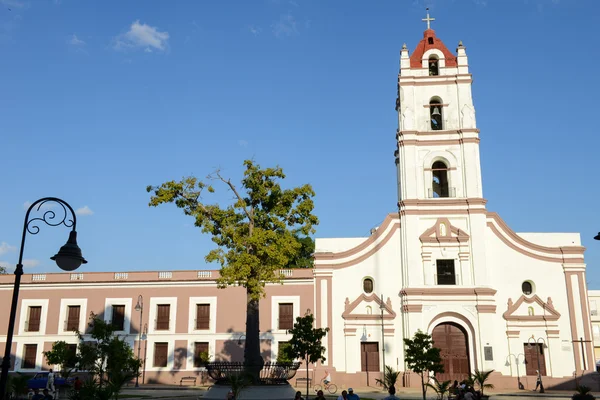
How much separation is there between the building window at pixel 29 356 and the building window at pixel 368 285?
2216 cm

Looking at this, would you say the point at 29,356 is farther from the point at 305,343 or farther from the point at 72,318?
the point at 305,343

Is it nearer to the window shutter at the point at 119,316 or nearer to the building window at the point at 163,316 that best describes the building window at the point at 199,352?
the building window at the point at 163,316

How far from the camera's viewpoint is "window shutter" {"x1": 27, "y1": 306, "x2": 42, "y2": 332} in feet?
127

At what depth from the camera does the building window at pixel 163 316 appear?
37.6 m

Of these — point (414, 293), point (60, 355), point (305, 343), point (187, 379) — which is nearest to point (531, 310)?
point (414, 293)

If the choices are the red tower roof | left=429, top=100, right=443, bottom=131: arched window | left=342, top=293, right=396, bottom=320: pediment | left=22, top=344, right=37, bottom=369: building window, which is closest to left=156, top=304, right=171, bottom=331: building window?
left=22, top=344, right=37, bottom=369: building window

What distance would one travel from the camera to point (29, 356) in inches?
1500

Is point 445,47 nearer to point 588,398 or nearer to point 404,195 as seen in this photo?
point 404,195

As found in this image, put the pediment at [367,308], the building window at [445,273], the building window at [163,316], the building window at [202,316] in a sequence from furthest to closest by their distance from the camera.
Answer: the building window at [163,316] → the building window at [202,316] → the building window at [445,273] → the pediment at [367,308]

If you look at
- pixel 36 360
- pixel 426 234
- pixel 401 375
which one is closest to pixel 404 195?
pixel 426 234

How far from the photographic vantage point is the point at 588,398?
14.7 metres

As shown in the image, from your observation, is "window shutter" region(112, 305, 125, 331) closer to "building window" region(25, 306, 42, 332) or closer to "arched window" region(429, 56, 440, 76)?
"building window" region(25, 306, 42, 332)

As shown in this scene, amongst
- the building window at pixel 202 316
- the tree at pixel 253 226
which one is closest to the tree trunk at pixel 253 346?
the tree at pixel 253 226

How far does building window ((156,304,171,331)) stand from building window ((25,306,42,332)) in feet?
26.9
